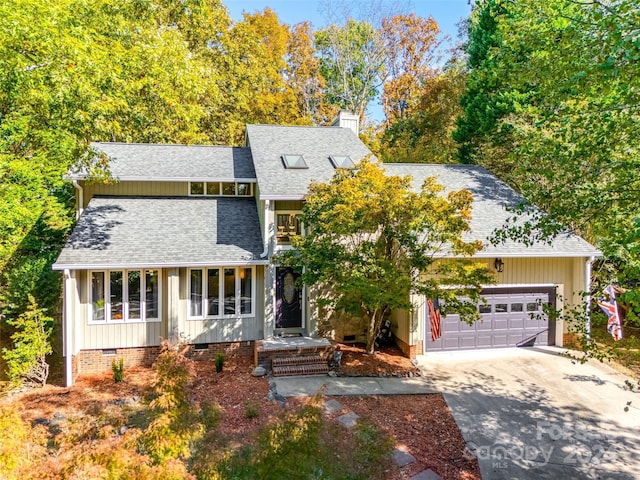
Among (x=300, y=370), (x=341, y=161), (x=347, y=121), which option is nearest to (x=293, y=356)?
(x=300, y=370)

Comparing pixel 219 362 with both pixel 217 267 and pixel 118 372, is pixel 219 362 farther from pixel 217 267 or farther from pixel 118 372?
pixel 217 267

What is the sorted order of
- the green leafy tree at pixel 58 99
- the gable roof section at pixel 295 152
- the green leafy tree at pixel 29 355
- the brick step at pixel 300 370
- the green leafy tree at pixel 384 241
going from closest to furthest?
the green leafy tree at pixel 58 99 < the green leafy tree at pixel 384 241 < the green leafy tree at pixel 29 355 < the brick step at pixel 300 370 < the gable roof section at pixel 295 152

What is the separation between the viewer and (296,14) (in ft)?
97.8

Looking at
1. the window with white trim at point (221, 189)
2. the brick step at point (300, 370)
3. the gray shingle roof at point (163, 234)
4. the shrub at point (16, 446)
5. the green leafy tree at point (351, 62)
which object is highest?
the green leafy tree at point (351, 62)

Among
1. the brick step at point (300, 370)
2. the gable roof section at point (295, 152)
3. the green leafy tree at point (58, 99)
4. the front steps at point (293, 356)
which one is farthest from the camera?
the gable roof section at point (295, 152)

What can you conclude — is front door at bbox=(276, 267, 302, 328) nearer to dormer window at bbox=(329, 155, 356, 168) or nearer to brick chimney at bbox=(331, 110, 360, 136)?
dormer window at bbox=(329, 155, 356, 168)

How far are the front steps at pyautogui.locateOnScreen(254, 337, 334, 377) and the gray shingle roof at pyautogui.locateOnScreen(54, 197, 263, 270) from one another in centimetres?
261

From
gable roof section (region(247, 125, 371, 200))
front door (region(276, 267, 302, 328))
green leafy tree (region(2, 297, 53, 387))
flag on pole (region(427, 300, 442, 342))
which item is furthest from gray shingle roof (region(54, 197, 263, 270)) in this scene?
flag on pole (region(427, 300, 442, 342))

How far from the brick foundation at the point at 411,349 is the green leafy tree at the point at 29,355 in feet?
32.7

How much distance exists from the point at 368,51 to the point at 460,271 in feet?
84.8

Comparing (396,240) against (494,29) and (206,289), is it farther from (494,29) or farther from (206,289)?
(494,29)

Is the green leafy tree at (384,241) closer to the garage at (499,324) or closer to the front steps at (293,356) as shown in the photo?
the front steps at (293,356)

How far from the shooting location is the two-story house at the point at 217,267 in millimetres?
11523

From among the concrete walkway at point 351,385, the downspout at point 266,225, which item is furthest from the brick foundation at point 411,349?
the downspout at point 266,225
